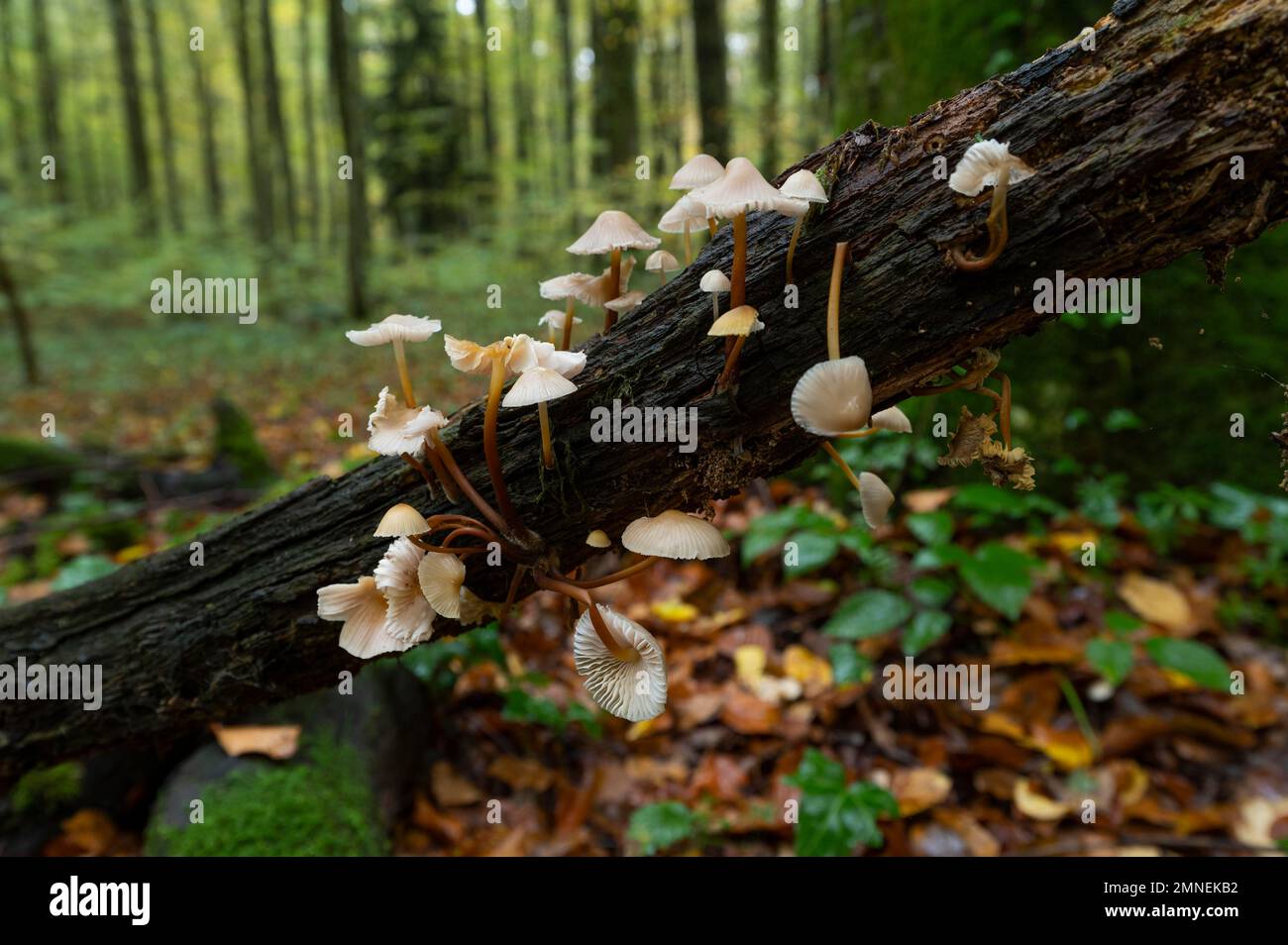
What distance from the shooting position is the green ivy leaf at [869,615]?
3.21m

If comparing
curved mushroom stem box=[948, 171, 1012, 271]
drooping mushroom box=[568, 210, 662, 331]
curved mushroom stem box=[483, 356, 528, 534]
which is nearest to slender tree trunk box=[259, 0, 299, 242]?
drooping mushroom box=[568, 210, 662, 331]

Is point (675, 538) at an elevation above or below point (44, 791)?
above

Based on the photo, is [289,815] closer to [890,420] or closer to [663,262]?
[663,262]

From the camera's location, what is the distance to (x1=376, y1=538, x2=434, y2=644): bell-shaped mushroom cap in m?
1.55

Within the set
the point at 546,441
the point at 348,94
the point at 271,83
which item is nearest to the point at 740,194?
the point at 546,441

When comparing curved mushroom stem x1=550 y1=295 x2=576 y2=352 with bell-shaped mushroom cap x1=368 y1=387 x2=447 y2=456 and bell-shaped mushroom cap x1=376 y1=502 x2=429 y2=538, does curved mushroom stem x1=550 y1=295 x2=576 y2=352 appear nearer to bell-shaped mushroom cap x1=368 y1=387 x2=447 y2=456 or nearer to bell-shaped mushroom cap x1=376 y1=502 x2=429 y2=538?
bell-shaped mushroom cap x1=368 y1=387 x2=447 y2=456

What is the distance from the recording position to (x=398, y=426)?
163 centimetres

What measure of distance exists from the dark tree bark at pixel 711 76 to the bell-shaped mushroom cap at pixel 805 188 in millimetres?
6944

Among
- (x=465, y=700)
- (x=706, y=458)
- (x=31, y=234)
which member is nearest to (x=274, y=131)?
(x=31, y=234)

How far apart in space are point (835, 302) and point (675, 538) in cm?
56

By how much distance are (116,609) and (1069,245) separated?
Result: 8.88 feet

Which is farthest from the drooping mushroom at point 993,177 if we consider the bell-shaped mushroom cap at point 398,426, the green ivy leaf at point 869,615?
the green ivy leaf at point 869,615

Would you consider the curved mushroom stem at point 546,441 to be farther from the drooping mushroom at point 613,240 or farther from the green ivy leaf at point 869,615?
the green ivy leaf at point 869,615

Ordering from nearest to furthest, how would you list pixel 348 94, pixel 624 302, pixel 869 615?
pixel 624 302 < pixel 869 615 < pixel 348 94
